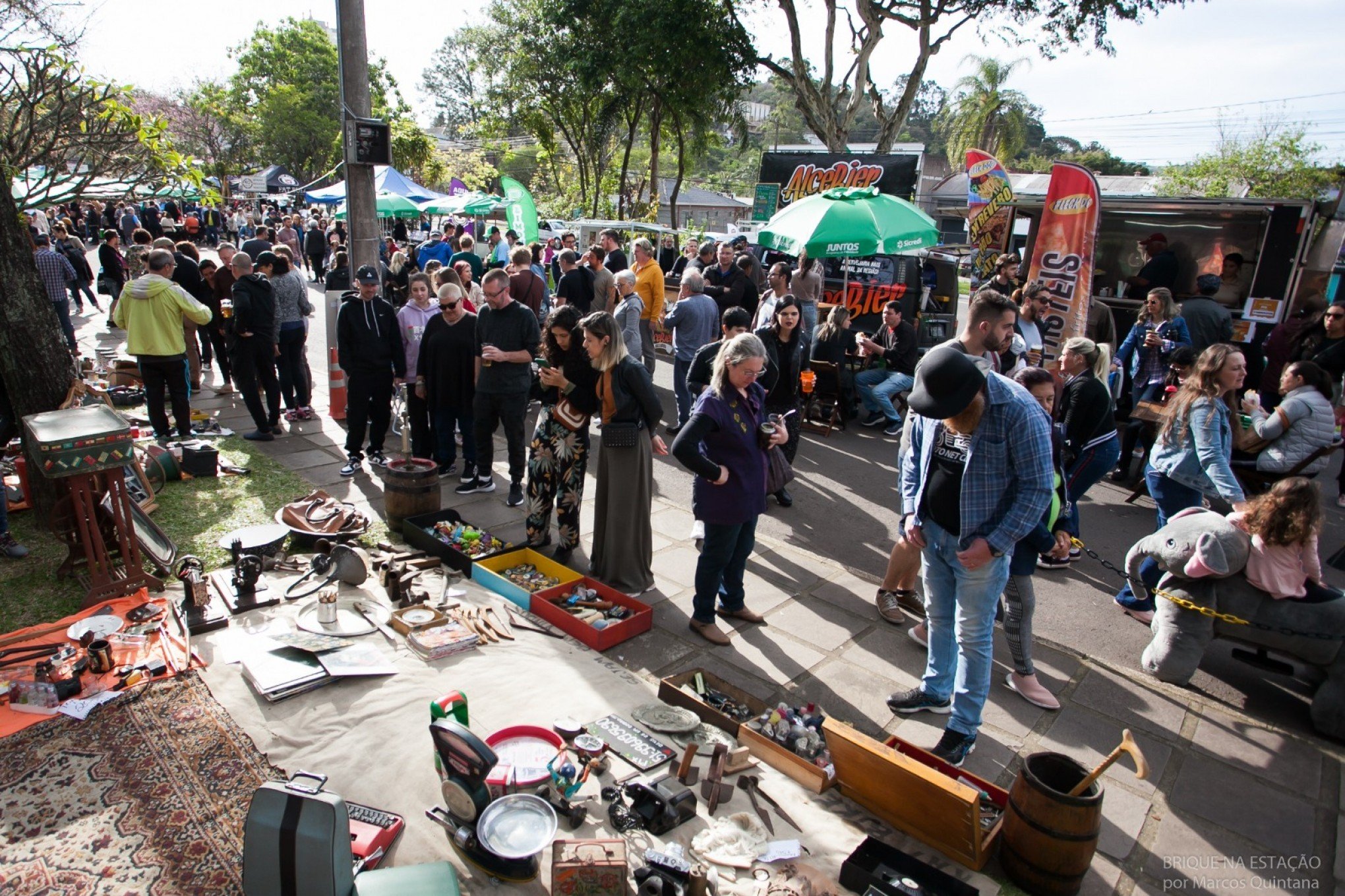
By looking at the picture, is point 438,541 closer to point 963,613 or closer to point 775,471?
point 775,471

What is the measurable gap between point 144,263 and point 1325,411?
1131cm

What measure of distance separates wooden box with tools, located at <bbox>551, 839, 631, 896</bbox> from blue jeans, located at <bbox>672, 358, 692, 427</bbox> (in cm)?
601

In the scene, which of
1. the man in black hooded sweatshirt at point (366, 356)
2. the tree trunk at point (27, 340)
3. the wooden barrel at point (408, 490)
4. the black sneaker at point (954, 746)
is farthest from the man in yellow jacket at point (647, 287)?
the black sneaker at point (954, 746)

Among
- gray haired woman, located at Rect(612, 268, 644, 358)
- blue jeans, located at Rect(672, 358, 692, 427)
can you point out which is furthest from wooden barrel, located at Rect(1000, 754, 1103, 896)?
gray haired woman, located at Rect(612, 268, 644, 358)

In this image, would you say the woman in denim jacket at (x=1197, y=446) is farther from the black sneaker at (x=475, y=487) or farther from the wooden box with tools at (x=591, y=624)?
the black sneaker at (x=475, y=487)

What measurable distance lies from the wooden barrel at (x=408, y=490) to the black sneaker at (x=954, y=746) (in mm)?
4150

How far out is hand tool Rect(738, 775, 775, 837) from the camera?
3.20 m

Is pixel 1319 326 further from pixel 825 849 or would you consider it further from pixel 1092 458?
pixel 825 849

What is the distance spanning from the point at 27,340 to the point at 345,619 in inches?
137

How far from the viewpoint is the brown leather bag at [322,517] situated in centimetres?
574

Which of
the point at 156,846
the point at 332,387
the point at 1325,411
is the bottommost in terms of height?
the point at 156,846

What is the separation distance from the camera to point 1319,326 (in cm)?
869

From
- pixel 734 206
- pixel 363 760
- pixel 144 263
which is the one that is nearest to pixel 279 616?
pixel 363 760

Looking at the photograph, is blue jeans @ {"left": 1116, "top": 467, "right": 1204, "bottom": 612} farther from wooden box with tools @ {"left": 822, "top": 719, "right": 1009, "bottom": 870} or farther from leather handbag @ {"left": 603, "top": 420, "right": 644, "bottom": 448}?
leather handbag @ {"left": 603, "top": 420, "right": 644, "bottom": 448}
